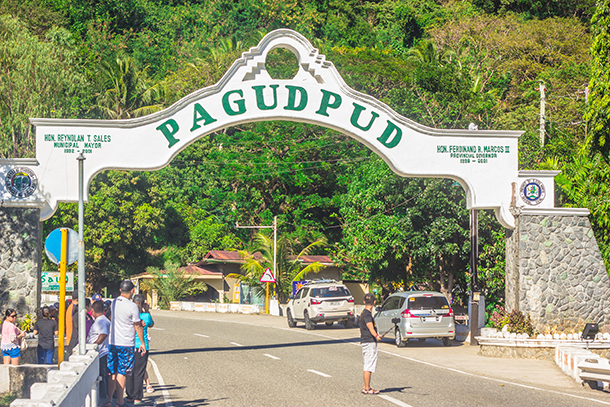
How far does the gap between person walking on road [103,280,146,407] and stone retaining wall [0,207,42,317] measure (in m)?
7.42

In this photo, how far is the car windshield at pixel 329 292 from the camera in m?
28.1

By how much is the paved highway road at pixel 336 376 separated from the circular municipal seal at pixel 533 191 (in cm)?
456

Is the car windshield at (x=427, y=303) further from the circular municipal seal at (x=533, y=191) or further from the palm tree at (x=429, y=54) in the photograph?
the palm tree at (x=429, y=54)

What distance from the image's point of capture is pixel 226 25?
67375 mm

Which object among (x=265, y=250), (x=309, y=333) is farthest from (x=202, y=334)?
(x=265, y=250)

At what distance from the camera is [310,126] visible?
53.2 m

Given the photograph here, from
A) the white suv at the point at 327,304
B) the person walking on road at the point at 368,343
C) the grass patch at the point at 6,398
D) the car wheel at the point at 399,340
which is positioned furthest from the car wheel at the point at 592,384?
the white suv at the point at 327,304

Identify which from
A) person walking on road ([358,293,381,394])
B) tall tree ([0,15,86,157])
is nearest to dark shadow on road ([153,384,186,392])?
person walking on road ([358,293,381,394])

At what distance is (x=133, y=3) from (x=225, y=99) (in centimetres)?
5990

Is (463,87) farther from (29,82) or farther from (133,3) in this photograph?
(133,3)

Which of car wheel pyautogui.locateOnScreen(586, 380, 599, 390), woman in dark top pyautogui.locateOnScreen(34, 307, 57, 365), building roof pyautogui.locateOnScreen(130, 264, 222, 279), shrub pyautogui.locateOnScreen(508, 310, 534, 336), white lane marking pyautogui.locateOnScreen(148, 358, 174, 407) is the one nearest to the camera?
white lane marking pyautogui.locateOnScreen(148, 358, 174, 407)

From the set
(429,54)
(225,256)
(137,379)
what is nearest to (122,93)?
(225,256)

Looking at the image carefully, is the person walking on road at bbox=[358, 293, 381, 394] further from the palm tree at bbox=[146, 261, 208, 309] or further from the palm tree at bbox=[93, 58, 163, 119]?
the palm tree at bbox=[93, 58, 163, 119]

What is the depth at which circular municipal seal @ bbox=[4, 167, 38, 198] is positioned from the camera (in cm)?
1762
